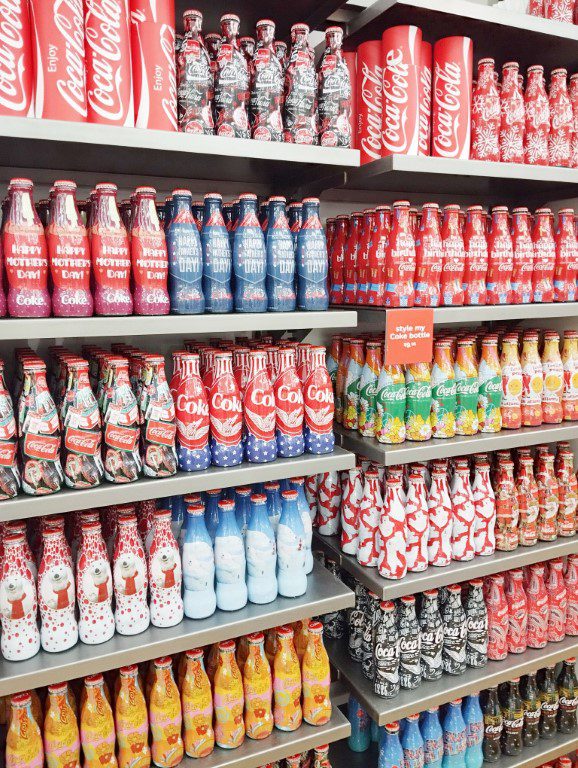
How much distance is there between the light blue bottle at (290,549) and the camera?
5.42 ft

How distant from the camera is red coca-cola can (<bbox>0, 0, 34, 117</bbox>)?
1210mm

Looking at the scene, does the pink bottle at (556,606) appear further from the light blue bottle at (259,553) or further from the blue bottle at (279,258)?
the blue bottle at (279,258)

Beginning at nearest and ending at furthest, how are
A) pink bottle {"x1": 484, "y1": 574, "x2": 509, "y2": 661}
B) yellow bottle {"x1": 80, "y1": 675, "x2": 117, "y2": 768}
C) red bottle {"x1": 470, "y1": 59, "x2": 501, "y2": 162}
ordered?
yellow bottle {"x1": 80, "y1": 675, "x2": 117, "y2": 768} < red bottle {"x1": 470, "y1": 59, "x2": 501, "y2": 162} < pink bottle {"x1": 484, "y1": 574, "x2": 509, "y2": 661}

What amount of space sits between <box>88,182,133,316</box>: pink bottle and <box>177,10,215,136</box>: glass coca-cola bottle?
0.88 feet

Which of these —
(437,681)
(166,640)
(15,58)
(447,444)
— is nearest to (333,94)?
(15,58)

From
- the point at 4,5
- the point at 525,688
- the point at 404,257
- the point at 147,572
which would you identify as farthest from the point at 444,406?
the point at 4,5

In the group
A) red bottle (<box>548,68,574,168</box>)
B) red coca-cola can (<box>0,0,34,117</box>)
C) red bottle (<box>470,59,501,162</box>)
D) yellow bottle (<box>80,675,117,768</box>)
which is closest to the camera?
red coca-cola can (<box>0,0,34,117</box>)

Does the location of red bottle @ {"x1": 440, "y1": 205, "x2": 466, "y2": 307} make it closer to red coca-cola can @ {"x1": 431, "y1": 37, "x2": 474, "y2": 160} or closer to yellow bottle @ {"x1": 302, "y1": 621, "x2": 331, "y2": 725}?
red coca-cola can @ {"x1": 431, "y1": 37, "x2": 474, "y2": 160}

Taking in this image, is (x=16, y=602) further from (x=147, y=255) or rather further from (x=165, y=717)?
(x=147, y=255)

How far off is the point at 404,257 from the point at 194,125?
68cm

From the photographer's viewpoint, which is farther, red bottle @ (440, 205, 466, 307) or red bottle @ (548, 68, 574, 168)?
red bottle @ (548, 68, 574, 168)

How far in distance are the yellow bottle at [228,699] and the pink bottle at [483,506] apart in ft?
2.95

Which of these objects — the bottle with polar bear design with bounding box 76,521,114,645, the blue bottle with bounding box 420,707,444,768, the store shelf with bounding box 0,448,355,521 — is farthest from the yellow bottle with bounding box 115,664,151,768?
the blue bottle with bounding box 420,707,444,768

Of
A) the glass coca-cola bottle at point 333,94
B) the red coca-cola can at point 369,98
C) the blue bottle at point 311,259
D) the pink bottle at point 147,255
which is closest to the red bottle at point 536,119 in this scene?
the red coca-cola can at point 369,98
